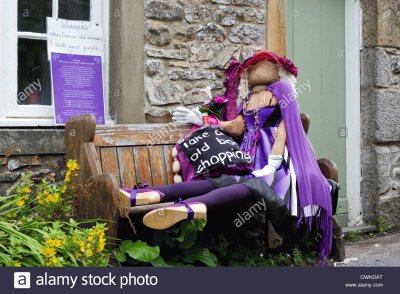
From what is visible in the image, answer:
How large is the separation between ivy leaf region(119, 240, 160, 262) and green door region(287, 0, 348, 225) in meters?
2.79

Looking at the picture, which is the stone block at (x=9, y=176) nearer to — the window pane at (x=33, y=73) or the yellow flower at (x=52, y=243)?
the window pane at (x=33, y=73)

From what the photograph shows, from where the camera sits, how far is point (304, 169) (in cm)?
452

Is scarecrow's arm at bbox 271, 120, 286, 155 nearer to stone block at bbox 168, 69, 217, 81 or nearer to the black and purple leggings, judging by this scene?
the black and purple leggings

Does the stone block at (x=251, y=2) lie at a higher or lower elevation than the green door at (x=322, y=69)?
higher

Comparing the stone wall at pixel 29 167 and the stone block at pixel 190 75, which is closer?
the stone wall at pixel 29 167

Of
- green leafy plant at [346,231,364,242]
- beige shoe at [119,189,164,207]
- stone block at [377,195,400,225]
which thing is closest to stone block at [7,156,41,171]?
beige shoe at [119,189,164,207]

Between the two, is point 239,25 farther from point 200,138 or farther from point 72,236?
point 72,236

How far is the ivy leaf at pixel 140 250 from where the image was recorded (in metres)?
3.84

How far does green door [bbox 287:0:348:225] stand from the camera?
6152 millimetres

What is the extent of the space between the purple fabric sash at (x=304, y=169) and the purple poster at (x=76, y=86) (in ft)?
4.19

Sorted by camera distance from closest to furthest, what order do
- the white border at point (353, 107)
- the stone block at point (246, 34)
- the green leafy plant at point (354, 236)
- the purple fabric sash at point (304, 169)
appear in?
the purple fabric sash at point (304, 169) → the stone block at point (246, 34) → the green leafy plant at point (354, 236) → the white border at point (353, 107)

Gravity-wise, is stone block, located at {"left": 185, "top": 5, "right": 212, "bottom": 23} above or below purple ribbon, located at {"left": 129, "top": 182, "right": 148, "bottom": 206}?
above

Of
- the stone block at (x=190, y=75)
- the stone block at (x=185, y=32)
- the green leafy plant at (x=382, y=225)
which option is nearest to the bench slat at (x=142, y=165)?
the stone block at (x=190, y=75)

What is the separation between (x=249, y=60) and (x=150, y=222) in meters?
1.66
